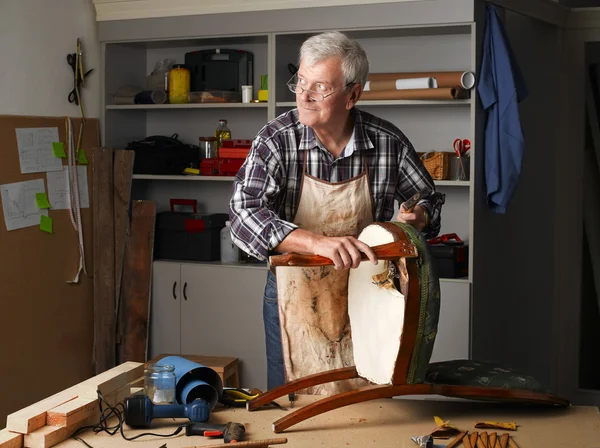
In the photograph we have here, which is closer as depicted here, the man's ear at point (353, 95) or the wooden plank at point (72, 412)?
the wooden plank at point (72, 412)

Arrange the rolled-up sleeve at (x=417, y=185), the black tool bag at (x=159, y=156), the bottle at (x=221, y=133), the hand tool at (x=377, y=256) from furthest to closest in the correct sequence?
the bottle at (x=221, y=133), the black tool bag at (x=159, y=156), the rolled-up sleeve at (x=417, y=185), the hand tool at (x=377, y=256)

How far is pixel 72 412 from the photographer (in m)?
1.99

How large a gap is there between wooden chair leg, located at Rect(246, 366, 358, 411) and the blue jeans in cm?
40

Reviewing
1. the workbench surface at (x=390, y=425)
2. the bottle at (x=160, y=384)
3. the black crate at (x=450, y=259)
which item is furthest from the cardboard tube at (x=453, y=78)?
the bottle at (x=160, y=384)

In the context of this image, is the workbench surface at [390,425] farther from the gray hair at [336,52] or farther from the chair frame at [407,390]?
the gray hair at [336,52]

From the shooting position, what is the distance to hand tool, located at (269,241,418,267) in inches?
78.3

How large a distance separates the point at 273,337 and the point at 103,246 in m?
2.18

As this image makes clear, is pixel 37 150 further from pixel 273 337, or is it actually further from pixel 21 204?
pixel 273 337

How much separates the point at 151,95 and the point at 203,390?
2899 mm

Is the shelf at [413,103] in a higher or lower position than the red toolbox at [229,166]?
higher

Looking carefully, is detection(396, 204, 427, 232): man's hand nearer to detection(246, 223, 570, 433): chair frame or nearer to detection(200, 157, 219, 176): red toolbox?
detection(246, 223, 570, 433): chair frame

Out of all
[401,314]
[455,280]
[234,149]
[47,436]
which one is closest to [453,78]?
[455,280]

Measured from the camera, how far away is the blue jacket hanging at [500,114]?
3994mm

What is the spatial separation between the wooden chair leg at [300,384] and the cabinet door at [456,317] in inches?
72.3
